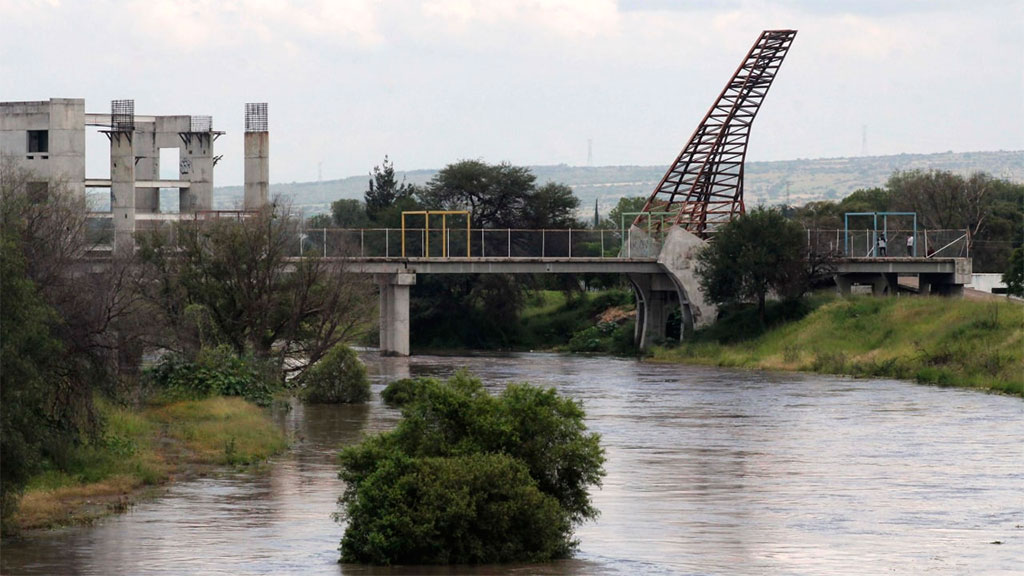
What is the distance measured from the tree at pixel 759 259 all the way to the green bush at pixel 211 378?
30693mm

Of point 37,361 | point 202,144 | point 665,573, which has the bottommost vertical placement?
point 665,573

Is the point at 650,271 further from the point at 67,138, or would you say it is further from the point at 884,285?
the point at 67,138

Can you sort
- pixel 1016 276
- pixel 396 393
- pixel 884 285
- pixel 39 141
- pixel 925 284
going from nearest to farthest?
pixel 396 393 → pixel 1016 276 → pixel 884 285 → pixel 925 284 → pixel 39 141

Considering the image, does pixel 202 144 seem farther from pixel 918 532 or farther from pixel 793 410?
pixel 918 532

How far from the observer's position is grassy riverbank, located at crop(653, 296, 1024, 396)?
2221 inches

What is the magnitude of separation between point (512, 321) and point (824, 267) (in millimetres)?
20388

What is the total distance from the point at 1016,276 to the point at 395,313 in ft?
92.8

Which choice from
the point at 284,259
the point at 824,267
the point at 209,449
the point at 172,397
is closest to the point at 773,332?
the point at 824,267

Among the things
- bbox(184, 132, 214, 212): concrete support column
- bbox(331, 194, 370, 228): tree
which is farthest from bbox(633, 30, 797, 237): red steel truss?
bbox(331, 194, 370, 228): tree

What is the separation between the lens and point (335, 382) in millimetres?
48219

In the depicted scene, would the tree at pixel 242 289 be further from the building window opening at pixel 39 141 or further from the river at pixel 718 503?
the building window opening at pixel 39 141

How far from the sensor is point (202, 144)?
102m

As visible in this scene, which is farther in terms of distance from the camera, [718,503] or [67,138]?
[67,138]

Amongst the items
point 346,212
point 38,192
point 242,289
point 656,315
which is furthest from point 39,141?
point 346,212
